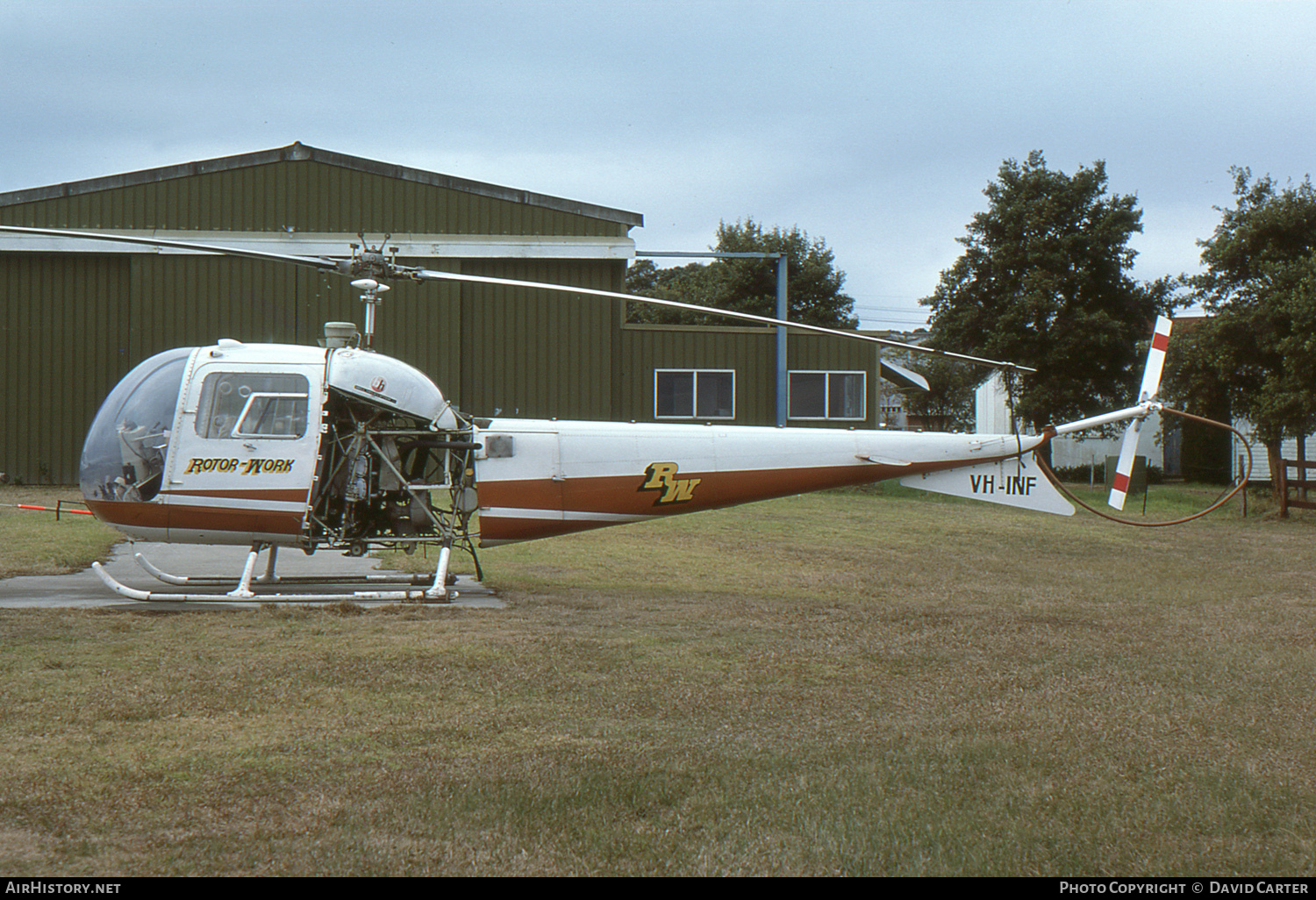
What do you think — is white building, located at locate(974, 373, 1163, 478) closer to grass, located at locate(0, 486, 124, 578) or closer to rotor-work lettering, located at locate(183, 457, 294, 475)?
grass, located at locate(0, 486, 124, 578)

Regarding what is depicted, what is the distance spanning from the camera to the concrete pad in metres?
8.58

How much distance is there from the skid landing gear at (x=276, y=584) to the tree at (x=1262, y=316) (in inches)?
671

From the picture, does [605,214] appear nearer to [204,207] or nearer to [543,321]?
[543,321]

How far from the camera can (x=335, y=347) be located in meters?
9.16

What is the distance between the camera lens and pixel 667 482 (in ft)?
Result: 31.3

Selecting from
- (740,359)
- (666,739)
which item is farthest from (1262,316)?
(666,739)

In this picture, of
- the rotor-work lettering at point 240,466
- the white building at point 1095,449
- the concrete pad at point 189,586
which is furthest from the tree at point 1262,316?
the rotor-work lettering at point 240,466

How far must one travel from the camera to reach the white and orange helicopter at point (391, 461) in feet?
28.4

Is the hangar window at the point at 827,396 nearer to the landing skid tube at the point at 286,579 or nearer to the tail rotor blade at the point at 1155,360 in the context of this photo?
the tail rotor blade at the point at 1155,360

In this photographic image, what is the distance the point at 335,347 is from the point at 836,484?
Result: 4674mm

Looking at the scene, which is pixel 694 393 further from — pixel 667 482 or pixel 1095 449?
pixel 1095 449

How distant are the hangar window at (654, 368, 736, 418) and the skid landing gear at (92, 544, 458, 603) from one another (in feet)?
41.1
